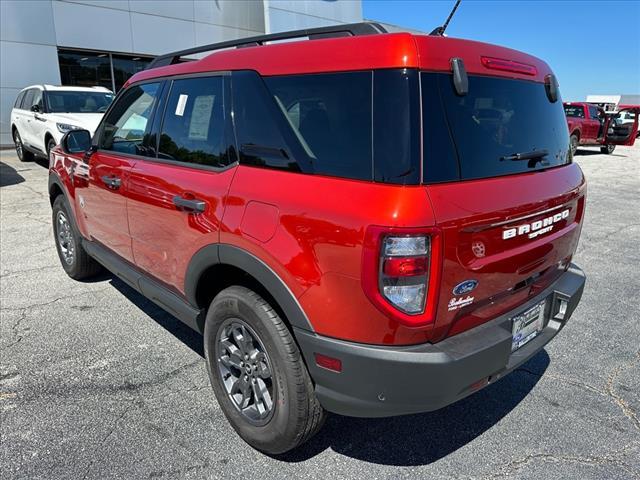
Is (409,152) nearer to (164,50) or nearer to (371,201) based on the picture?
(371,201)

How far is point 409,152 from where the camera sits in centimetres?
179

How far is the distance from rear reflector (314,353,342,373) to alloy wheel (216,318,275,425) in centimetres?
34

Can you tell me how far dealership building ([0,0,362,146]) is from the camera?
45.6ft

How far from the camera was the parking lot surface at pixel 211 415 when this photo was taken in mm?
2312

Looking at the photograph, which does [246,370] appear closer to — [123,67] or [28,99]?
[28,99]

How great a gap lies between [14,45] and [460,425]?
53.2ft

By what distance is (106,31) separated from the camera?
14977mm

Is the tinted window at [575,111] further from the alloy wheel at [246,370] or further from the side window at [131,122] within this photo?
the alloy wheel at [246,370]

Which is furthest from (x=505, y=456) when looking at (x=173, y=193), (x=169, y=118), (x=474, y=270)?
(x=169, y=118)

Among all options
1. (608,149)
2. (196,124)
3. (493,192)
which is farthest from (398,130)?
(608,149)

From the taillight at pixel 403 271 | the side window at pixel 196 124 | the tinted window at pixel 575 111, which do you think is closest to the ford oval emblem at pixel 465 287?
the taillight at pixel 403 271

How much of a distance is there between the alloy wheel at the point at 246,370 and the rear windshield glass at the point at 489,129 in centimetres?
119

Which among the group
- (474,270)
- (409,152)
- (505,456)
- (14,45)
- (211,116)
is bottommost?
(505,456)

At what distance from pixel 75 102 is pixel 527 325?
10673 millimetres
